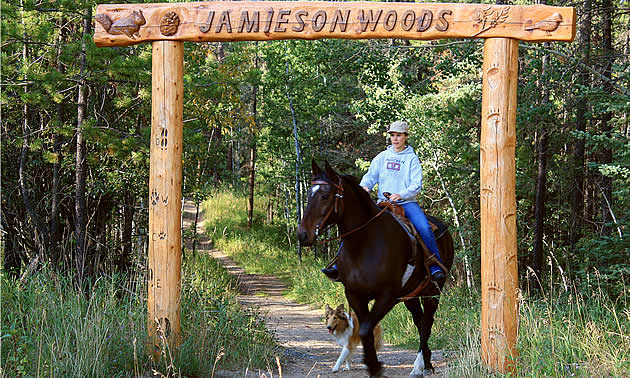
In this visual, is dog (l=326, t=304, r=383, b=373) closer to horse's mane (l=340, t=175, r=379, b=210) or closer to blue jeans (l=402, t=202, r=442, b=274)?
blue jeans (l=402, t=202, r=442, b=274)

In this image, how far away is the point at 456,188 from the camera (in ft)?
49.2

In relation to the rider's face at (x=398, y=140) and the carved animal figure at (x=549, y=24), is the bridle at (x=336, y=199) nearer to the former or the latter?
the rider's face at (x=398, y=140)

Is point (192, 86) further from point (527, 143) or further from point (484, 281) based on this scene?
Result: point (527, 143)

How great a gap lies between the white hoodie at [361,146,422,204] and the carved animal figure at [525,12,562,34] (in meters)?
1.86

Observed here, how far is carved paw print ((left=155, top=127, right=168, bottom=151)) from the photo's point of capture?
6238 millimetres

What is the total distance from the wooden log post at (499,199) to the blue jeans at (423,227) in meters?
0.92

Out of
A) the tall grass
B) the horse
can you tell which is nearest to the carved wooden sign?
the horse

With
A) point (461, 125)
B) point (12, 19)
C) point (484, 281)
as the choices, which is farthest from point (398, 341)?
point (12, 19)

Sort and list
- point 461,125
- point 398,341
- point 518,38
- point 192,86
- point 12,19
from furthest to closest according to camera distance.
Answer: point 461,125
point 192,86
point 398,341
point 12,19
point 518,38

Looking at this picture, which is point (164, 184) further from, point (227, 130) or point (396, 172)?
point (227, 130)

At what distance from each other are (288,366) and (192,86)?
540cm

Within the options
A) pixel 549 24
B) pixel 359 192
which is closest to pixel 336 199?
pixel 359 192

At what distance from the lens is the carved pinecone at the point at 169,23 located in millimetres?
6137

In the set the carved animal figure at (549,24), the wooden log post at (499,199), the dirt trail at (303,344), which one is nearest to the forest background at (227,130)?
the wooden log post at (499,199)
